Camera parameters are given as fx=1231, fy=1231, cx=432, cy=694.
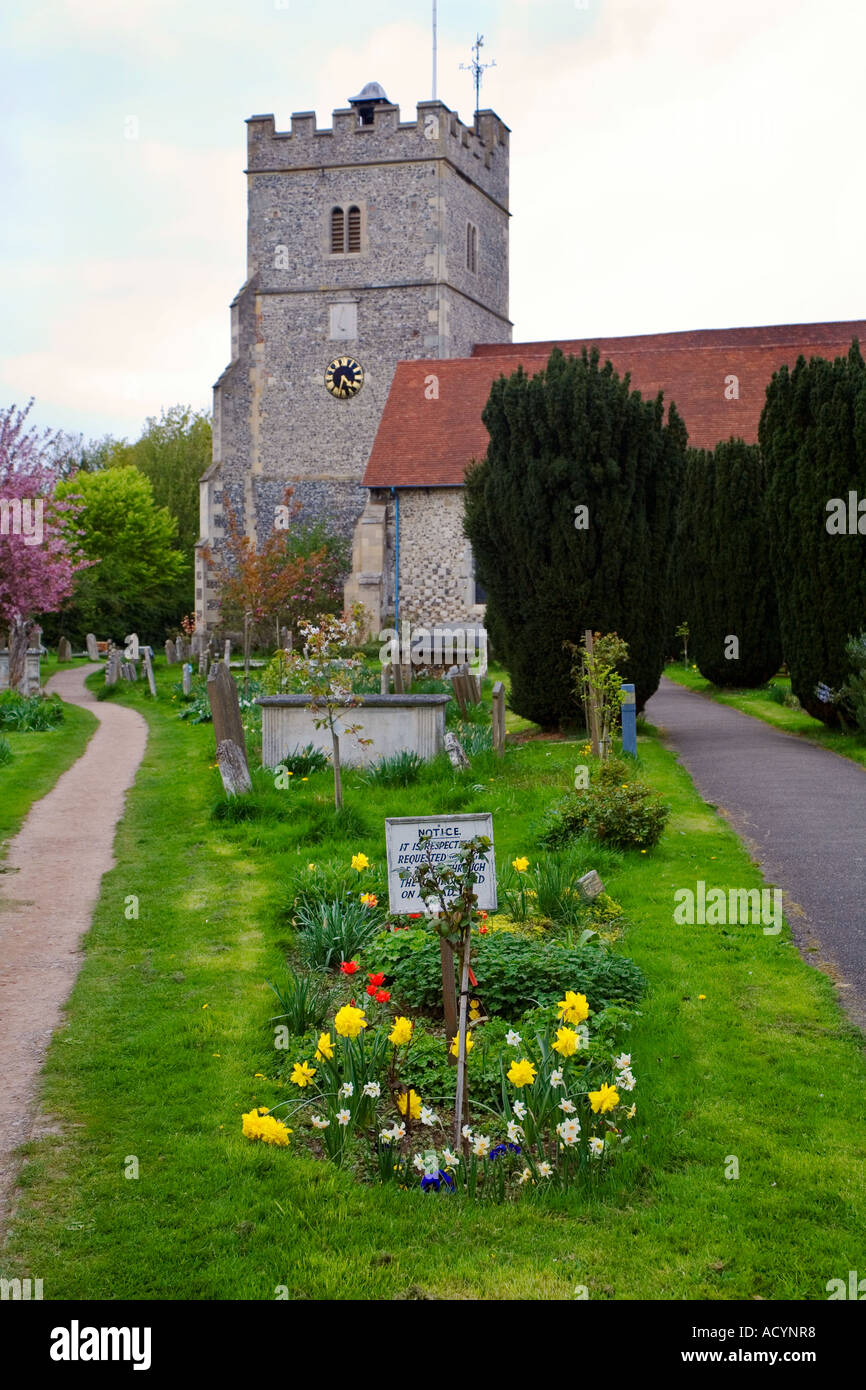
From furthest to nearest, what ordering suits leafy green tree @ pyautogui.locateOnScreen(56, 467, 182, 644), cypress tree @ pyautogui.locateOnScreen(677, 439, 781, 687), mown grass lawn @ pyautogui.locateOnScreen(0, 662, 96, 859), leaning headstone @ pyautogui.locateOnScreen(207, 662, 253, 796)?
leafy green tree @ pyautogui.locateOnScreen(56, 467, 182, 644) < cypress tree @ pyautogui.locateOnScreen(677, 439, 781, 687) < mown grass lawn @ pyautogui.locateOnScreen(0, 662, 96, 859) < leaning headstone @ pyautogui.locateOnScreen(207, 662, 253, 796)

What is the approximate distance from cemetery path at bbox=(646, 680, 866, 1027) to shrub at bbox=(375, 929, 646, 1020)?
1.17 meters

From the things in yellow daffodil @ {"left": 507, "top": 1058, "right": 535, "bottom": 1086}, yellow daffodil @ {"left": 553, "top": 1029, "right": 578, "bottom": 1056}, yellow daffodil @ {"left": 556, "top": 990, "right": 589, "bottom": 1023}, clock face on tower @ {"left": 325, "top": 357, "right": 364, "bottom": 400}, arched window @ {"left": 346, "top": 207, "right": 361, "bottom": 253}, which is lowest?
yellow daffodil @ {"left": 507, "top": 1058, "right": 535, "bottom": 1086}

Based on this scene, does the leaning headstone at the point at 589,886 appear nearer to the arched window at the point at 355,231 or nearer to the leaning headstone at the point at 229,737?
the leaning headstone at the point at 229,737

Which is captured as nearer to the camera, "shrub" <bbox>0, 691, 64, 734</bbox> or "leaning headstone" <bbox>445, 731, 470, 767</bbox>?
"leaning headstone" <bbox>445, 731, 470, 767</bbox>

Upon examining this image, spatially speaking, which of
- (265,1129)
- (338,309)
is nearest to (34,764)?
(265,1129)

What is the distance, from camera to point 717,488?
22016mm

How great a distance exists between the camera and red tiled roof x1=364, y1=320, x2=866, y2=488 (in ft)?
96.8

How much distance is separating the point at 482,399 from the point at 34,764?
19.9 meters

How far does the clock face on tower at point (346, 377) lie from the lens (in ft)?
121

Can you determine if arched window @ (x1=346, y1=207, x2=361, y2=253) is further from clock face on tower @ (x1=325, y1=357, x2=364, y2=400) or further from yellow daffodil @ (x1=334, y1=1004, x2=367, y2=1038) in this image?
yellow daffodil @ (x1=334, y1=1004, x2=367, y2=1038)

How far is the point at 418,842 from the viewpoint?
6.62m

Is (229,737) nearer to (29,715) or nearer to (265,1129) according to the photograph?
(265,1129)

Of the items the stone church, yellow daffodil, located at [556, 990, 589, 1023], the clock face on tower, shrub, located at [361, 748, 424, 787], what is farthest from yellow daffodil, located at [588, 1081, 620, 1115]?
the clock face on tower

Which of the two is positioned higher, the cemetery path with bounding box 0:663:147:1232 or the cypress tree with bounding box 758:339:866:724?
the cypress tree with bounding box 758:339:866:724
